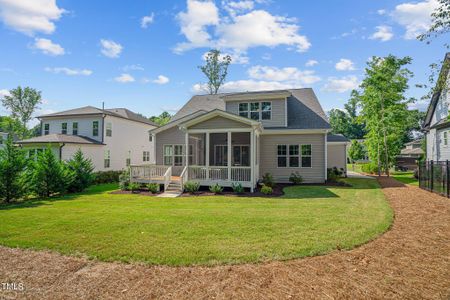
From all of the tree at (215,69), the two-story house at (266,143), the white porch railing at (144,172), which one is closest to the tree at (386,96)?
the two-story house at (266,143)

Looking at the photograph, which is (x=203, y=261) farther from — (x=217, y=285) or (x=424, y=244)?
(x=424, y=244)

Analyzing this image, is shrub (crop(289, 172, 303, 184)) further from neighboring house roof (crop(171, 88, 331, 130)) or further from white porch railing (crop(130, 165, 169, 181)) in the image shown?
white porch railing (crop(130, 165, 169, 181))

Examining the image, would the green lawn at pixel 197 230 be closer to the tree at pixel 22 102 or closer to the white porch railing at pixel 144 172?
the white porch railing at pixel 144 172

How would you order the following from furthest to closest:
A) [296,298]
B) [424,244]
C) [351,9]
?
[351,9] → [424,244] → [296,298]

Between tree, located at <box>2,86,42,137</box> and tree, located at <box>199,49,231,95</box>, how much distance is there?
1408 inches

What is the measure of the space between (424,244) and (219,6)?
13350mm

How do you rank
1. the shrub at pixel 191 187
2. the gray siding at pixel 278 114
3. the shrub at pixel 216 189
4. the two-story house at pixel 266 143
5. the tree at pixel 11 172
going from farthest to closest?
the gray siding at pixel 278 114
the two-story house at pixel 266 143
the shrub at pixel 191 187
the shrub at pixel 216 189
the tree at pixel 11 172

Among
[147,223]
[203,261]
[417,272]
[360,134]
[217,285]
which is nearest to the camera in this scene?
[217,285]

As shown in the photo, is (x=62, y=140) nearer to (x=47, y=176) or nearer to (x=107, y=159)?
(x=107, y=159)

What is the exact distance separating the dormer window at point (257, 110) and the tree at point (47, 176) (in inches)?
459

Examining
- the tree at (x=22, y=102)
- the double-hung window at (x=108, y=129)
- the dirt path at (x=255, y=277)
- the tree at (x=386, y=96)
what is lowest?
the dirt path at (x=255, y=277)

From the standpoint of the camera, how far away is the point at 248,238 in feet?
18.6

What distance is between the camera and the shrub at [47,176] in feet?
41.2

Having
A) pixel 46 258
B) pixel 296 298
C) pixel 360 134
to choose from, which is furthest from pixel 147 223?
pixel 360 134
